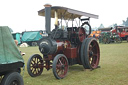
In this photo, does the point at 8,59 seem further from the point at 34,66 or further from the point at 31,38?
the point at 31,38

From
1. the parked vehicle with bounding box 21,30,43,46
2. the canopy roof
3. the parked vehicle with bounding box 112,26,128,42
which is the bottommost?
the parked vehicle with bounding box 21,30,43,46

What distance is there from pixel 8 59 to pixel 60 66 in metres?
1.91

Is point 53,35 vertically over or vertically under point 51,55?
over

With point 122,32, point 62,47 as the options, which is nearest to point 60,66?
point 62,47

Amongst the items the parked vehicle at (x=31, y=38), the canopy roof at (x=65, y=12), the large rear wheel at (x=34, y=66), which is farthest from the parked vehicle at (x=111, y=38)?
the large rear wheel at (x=34, y=66)

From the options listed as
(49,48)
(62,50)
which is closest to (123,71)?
(62,50)

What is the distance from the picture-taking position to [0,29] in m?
3.56

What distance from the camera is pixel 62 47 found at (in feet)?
19.3

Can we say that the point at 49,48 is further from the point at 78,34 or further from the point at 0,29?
the point at 0,29

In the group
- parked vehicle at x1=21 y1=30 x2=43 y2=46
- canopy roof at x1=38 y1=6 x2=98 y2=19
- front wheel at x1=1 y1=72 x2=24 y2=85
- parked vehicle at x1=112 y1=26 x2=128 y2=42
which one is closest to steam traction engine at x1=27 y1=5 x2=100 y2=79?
canopy roof at x1=38 y1=6 x2=98 y2=19

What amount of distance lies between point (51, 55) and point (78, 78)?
1.17m

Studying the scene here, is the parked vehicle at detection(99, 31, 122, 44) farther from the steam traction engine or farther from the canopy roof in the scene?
the steam traction engine

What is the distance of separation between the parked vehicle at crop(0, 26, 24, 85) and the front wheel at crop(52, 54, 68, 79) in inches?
51.8

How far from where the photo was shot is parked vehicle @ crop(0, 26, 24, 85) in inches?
136
